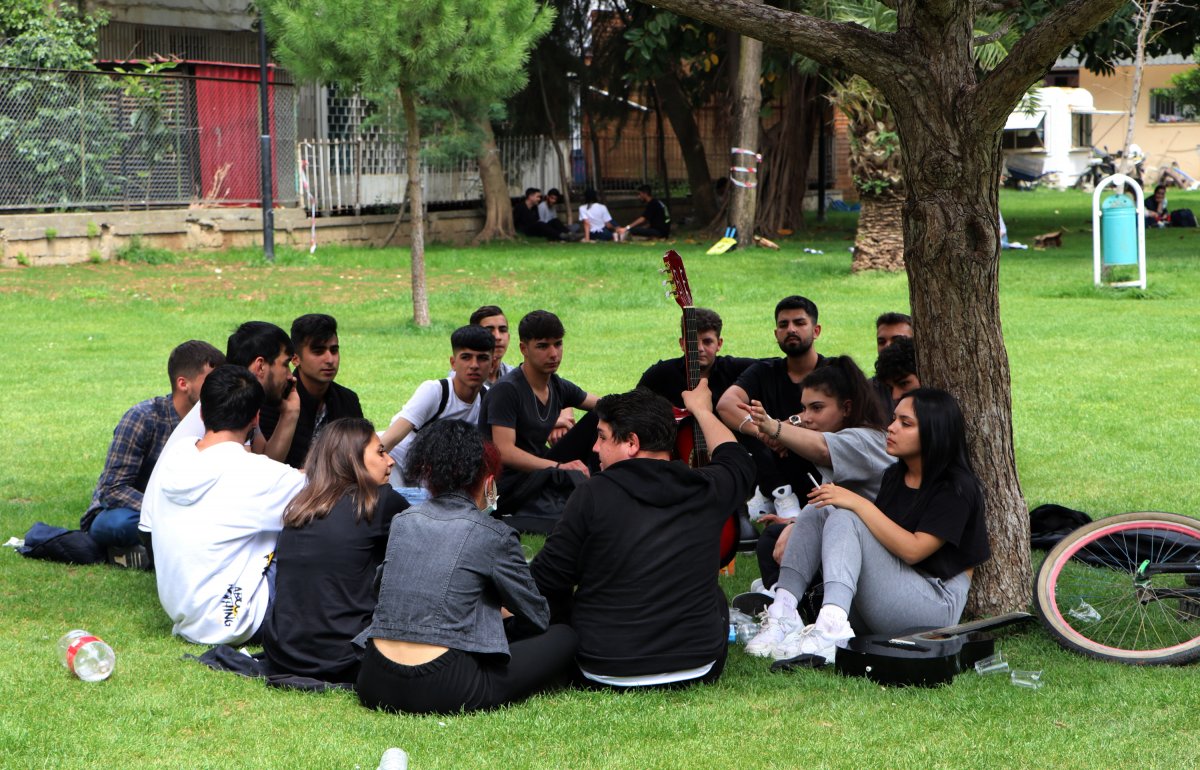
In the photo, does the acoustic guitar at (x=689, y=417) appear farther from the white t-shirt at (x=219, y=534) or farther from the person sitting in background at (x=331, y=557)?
the white t-shirt at (x=219, y=534)

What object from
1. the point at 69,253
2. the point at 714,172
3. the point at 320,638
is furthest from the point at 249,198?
the point at 320,638

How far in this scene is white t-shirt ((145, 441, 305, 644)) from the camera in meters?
5.25

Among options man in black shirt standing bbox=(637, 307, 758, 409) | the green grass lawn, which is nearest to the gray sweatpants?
the green grass lawn

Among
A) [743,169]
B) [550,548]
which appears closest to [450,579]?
[550,548]

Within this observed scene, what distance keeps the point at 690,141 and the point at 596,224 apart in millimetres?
3193

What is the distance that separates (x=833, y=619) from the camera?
506 cm

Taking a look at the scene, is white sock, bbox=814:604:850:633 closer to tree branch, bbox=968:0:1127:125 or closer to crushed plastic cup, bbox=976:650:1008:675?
crushed plastic cup, bbox=976:650:1008:675

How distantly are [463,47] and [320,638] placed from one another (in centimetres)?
956

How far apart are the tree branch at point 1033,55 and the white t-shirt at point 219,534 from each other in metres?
3.08

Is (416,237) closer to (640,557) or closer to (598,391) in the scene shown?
(598,391)

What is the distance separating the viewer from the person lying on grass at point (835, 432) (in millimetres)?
5664

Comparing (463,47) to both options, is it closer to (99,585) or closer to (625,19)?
(99,585)

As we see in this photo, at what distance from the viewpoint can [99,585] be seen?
629 centimetres

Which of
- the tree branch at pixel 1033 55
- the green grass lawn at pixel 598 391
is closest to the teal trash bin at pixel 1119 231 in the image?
the green grass lawn at pixel 598 391
